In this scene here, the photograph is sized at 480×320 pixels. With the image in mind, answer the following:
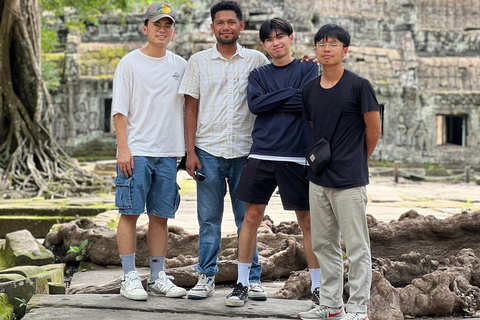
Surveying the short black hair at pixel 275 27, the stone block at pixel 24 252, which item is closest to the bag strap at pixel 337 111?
the short black hair at pixel 275 27

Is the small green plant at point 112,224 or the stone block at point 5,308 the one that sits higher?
the small green plant at point 112,224

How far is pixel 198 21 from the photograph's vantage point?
752 inches

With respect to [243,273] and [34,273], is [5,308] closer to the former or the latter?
[34,273]

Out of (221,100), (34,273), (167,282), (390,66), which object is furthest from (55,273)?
(390,66)

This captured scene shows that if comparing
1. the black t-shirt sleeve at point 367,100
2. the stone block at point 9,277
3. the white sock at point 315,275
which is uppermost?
the black t-shirt sleeve at point 367,100

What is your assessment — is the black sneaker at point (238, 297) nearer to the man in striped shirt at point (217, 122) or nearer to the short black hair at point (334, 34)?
the man in striped shirt at point (217, 122)

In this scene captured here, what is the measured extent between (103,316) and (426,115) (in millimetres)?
A: 19552

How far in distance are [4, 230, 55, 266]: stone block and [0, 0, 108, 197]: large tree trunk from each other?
4484mm

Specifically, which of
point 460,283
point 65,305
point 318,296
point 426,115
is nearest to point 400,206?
point 460,283

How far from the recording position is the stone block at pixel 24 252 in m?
5.09

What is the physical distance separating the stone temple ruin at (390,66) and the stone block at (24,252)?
41.0 feet

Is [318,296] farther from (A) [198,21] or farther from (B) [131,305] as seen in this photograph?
(A) [198,21]

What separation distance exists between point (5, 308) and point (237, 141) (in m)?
1.65

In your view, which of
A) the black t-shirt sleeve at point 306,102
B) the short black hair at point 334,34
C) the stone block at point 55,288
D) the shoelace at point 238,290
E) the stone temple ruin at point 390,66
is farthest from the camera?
the stone temple ruin at point 390,66
